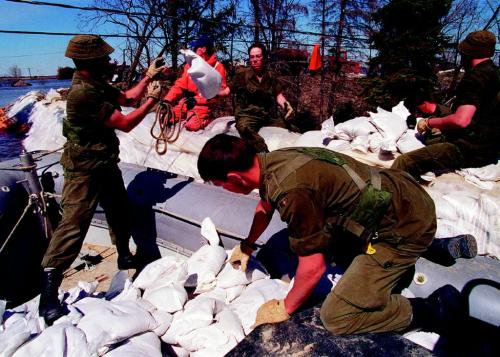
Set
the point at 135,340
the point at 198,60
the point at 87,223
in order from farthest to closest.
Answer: the point at 198,60 → the point at 87,223 → the point at 135,340

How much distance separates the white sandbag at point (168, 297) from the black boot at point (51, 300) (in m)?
0.54

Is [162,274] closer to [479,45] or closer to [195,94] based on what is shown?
[195,94]

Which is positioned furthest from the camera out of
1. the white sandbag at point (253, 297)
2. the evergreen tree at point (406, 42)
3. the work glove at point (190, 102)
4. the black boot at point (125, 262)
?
the evergreen tree at point (406, 42)

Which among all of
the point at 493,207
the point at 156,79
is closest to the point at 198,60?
the point at 156,79

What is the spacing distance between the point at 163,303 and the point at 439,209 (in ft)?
7.41

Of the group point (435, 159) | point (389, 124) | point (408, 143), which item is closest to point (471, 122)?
point (435, 159)

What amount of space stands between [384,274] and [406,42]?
8.16 m

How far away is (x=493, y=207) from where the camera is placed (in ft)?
8.93

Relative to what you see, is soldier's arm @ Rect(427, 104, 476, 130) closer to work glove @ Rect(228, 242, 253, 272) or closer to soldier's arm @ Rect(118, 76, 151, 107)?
work glove @ Rect(228, 242, 253, 272)

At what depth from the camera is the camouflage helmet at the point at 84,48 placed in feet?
8.16

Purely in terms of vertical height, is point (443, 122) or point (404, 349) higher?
point (443, 122)

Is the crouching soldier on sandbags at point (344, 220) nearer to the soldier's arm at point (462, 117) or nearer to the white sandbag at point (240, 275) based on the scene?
the white sandbag at point (240, 275)

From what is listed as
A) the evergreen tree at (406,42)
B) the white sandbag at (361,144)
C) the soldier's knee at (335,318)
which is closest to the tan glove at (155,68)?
the white sandbag at (361,144)

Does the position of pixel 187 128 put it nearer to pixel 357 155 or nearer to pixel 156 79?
pixel 156 79
